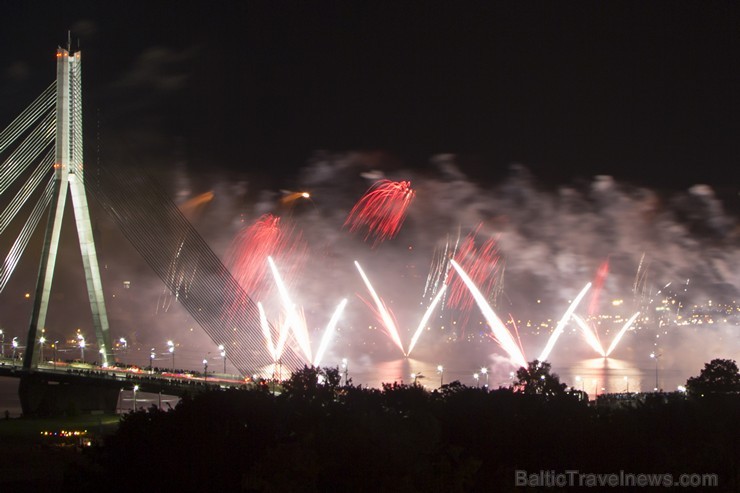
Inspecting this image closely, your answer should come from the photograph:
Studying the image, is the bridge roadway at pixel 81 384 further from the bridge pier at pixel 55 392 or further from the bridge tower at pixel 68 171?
the bridge tower at pixel 68 171

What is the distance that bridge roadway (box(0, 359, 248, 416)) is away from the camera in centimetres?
3034

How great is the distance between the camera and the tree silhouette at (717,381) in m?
26.8

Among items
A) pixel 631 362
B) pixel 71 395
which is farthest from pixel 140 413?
pixel 631 362

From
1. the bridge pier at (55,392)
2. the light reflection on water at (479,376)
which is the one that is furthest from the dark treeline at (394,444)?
the light reflection on water at (479,376)

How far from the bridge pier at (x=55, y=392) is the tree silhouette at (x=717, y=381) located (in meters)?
19.1

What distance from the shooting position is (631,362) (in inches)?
2894

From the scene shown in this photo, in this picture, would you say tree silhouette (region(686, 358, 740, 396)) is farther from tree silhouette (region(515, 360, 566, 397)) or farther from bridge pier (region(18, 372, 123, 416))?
bridge pier (region(18, 372, 123, 416))

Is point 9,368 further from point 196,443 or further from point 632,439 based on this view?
point 632,439

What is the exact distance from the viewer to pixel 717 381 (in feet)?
89.8

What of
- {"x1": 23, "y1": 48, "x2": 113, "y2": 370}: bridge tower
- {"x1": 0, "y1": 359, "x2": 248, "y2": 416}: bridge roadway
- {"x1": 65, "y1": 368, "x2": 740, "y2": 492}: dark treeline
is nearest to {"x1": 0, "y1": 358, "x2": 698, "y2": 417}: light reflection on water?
{"x1": 0, "y1": 359, "x2": 248, "y2": 416}: bridge roadway

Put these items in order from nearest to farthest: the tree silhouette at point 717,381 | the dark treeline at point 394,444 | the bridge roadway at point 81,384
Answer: the dark treeline at point 394,444, the tree silhouette at point 717,381, the bridge roadway at point 81,384

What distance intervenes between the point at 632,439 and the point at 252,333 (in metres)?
18.7

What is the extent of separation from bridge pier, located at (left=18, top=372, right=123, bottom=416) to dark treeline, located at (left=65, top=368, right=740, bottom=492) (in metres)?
16.7

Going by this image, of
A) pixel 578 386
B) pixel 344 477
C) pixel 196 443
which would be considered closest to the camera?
pixel 344 477
